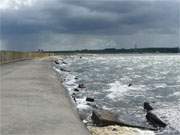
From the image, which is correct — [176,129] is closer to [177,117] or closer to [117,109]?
[177,117]

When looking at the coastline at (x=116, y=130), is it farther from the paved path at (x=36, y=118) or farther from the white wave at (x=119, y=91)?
the white wave at (x=119, y=91)

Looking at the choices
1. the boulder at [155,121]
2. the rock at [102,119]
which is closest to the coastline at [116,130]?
the rock at [102,119]

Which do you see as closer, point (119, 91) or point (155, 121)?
point (155, 121)

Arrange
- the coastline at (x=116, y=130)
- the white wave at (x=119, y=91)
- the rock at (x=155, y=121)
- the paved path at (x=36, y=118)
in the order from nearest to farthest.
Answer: the paved path at (x=36, y=118) → the coastline at (x=116, y=130) → the rock at (x=155, y=121) → the white wave at (x=119, y=91)

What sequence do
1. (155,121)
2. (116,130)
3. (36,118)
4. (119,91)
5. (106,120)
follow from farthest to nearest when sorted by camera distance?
1. (119,91)
2. (155,121)
3. (106,120)
4. (116,130)
5. (36,118)

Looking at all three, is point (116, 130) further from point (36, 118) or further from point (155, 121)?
point (155, 121)

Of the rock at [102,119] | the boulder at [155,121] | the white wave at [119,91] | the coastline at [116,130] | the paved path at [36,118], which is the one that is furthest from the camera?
the white wave at [119,91]

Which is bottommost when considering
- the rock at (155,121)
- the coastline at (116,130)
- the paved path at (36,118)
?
the rock at (155,121)

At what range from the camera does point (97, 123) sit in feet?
55.5

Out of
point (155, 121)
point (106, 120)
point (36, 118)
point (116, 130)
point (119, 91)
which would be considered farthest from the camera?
point (119, 91)

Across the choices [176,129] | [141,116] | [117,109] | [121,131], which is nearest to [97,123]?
[121,131]

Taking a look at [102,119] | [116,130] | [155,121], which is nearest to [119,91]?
[155,121]

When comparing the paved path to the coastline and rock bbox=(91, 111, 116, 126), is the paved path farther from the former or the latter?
rock bbox=(91, 111, 116, 126)

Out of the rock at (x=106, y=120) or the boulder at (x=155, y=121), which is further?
the boulder at (x=155, y=121)
